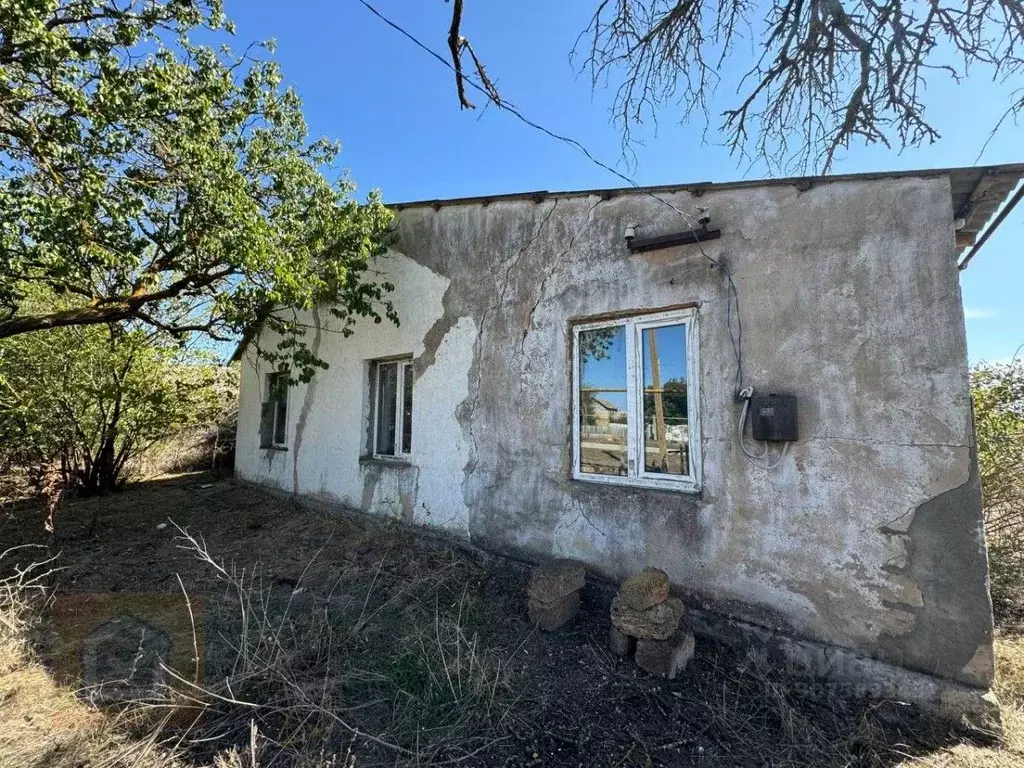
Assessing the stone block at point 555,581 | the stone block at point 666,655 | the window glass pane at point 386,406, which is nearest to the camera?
the stone block at point 666,655

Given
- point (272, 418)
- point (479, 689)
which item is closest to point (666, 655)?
point (479, 689)

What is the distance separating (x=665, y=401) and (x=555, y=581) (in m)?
1.71

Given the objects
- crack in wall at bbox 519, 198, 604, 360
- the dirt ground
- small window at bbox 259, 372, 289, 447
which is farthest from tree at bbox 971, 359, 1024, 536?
small window at bbox 259, 372, 289, 447

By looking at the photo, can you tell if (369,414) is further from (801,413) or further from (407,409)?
(801,413)

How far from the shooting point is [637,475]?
4.07 metres

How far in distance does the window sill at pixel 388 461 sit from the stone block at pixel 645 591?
322 centimetres

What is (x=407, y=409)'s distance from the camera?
6.37 m

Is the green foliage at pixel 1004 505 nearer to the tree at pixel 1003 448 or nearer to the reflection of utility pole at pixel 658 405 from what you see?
the tree at pixel 1003 448

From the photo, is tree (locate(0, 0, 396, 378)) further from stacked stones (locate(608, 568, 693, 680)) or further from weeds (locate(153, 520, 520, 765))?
stacked stones (locate(608, 568, 693, 680))

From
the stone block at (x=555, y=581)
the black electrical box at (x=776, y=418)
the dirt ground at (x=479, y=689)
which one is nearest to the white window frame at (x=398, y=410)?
the dirt ground at (x=479, y=689)

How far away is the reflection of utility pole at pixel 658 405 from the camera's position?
400 cm

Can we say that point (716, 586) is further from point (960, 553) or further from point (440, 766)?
point (440, 766)

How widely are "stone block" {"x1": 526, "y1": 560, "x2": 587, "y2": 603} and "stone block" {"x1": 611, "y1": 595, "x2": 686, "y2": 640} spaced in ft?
1.80

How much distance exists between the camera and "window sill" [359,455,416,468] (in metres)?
6.00
